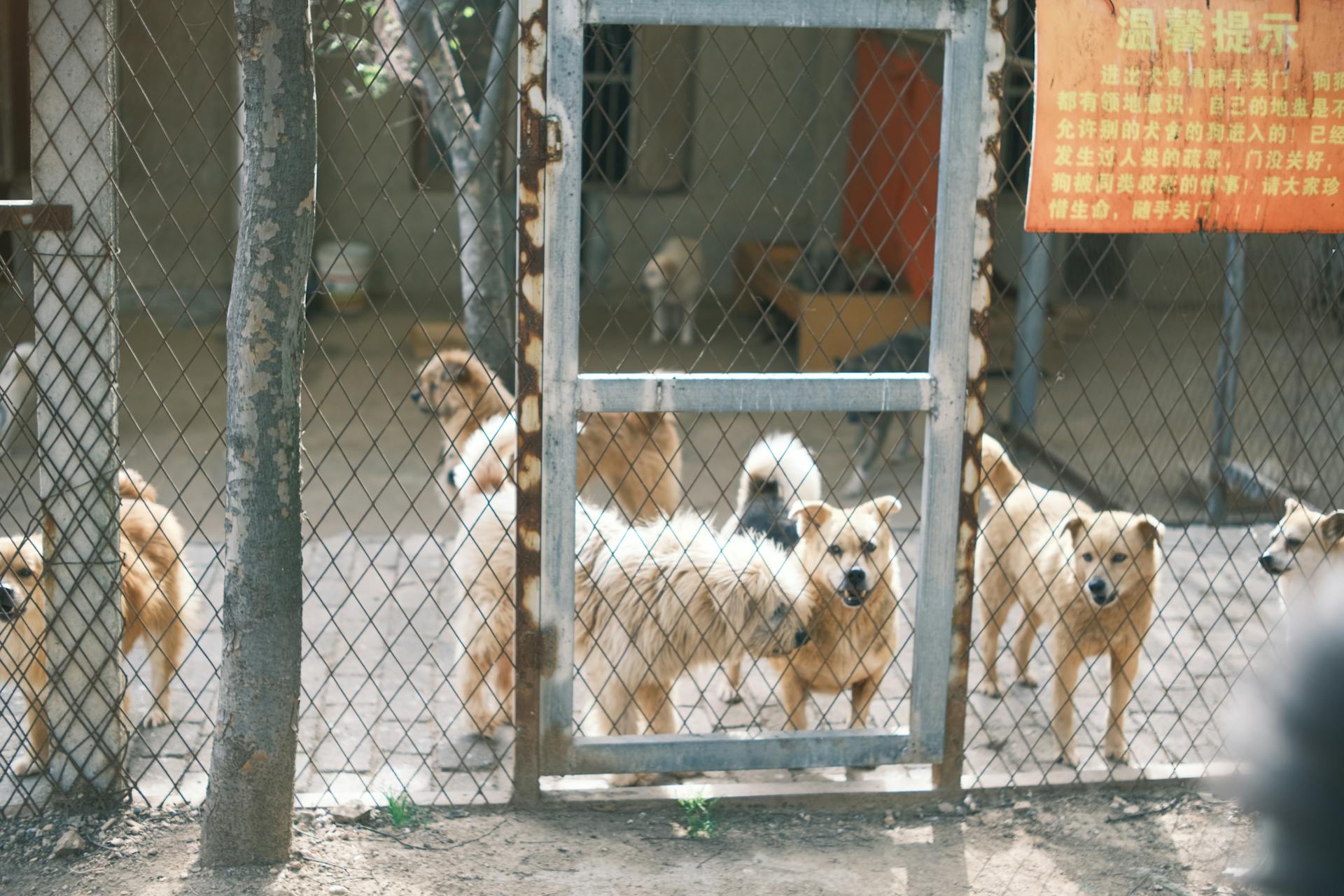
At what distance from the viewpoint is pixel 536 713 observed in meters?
4.25

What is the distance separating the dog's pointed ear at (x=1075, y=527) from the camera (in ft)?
17.0

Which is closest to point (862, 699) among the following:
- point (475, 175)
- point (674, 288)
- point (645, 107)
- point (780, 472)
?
point (780, 472)

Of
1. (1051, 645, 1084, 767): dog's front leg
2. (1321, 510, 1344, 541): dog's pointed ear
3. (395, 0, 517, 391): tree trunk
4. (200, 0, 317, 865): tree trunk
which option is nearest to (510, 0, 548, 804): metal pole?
(200, 0, 317, 865): tree trunk

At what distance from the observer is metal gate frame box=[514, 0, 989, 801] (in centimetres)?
386

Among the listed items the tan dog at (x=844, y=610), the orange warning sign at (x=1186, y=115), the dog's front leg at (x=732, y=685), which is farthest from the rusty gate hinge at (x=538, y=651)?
the orange warning sign at (x=1186, y=115)

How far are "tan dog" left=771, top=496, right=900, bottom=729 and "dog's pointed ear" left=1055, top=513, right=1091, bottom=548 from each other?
2.36 ft

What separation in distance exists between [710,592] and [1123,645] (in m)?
1.67

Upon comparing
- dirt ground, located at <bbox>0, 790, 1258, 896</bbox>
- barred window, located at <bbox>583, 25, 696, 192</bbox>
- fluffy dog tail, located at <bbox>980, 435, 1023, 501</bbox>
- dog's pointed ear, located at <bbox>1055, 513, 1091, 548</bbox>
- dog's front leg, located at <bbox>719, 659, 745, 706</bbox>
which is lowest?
dirt ground, located at <bbox>0, 790, 1258, 896</bbox>

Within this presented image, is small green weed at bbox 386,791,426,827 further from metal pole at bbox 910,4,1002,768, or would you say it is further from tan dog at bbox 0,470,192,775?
metal pole at bbox 910,4,1002,768

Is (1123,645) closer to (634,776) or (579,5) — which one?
(634,776)

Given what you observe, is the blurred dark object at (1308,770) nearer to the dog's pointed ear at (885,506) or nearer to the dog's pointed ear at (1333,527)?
the dog's pointed ear at (885,506)

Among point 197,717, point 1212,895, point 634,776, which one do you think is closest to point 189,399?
point 197,717

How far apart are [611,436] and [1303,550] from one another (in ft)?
10.3

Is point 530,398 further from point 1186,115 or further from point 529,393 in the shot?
point 1186,115
